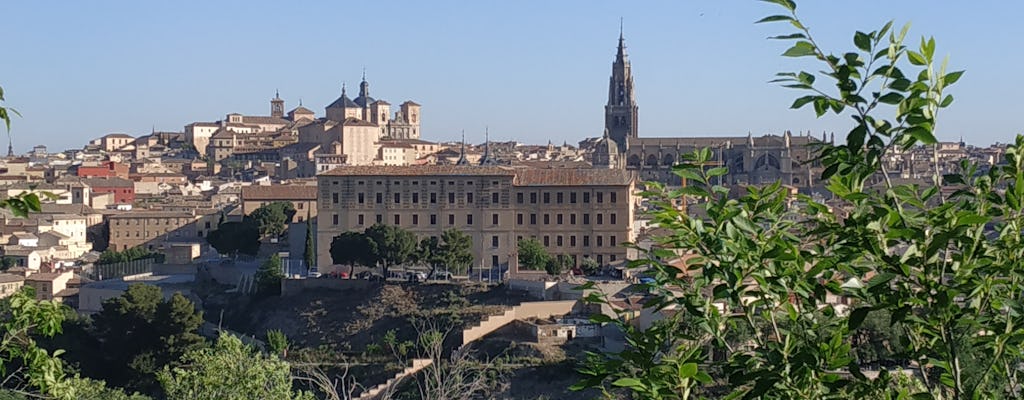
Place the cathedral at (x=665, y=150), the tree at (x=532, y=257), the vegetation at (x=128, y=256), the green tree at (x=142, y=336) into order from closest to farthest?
the green tree at (x=142, y=336) < the tree at (x=532, y=257) < the vegetation at (x=128, y=256) < the cathedral at (x=665, y=150)

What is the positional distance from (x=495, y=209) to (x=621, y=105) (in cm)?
4754

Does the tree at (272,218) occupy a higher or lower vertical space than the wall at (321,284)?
higher

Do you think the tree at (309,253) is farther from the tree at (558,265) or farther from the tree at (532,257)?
the tree at (558,265)

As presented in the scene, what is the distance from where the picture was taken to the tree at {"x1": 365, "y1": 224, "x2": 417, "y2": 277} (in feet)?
101

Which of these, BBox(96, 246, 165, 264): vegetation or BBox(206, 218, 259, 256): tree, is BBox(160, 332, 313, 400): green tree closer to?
BBox(206, 218, 259, 256): tree

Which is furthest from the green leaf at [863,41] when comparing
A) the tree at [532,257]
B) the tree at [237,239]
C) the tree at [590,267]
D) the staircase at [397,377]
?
the tree at [237,239]

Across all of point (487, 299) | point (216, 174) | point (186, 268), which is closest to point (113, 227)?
point (186, 268)

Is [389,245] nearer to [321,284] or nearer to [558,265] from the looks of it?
[321,284]

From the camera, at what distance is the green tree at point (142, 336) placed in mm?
24703

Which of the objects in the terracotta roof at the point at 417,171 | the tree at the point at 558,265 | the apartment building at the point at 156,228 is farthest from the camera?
the apartment building at the point at 156,228

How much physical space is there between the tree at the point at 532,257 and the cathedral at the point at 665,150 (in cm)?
3511

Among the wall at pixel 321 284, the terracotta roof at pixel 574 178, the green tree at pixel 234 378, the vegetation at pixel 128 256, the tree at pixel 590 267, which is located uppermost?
the terracotta roof at pixel 574 178

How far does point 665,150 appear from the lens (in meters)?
76.4

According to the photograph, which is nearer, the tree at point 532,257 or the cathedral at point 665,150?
the tree at point 532,257
